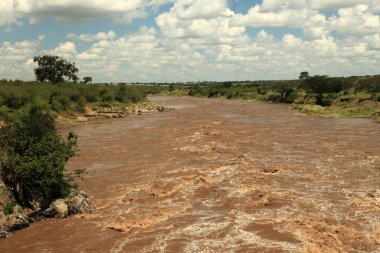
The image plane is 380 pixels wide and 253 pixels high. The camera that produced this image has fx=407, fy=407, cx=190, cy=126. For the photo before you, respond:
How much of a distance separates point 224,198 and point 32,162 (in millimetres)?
8562

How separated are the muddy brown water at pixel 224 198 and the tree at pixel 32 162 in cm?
167

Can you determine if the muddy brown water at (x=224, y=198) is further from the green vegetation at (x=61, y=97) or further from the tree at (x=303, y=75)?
the tree at (x=303, y=75)

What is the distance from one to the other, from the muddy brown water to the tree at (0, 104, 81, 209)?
1.67m

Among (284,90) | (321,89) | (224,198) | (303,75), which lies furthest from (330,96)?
(224,198)

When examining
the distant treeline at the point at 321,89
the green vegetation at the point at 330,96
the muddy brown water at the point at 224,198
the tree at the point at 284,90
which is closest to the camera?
the muddy brown water at the point at 224,198

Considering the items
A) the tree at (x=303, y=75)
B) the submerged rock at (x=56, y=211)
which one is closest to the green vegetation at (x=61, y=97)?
the submerged rock at (x=56, y=211)

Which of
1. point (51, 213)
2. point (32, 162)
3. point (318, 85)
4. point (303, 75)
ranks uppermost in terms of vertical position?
point (303, 75)

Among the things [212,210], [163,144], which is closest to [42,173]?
[212,210]

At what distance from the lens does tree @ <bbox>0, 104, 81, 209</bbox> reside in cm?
1622

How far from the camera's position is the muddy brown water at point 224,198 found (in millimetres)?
14125

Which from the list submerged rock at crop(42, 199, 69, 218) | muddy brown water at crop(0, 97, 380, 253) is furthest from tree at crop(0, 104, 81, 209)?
muddy brown water at crop(0, 97, 380, 253)

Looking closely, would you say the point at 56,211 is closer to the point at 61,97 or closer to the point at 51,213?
the point at 51,213

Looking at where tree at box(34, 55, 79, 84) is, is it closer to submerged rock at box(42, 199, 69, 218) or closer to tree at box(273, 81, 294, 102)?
Answer: tree at box(273, 81, 294, 102)

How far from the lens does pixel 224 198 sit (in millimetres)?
18953
